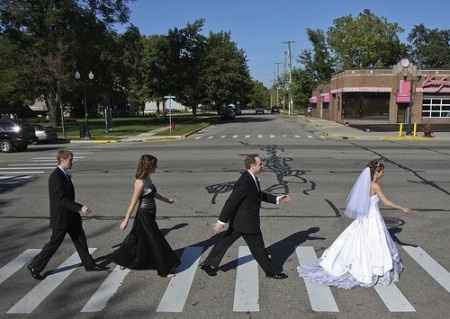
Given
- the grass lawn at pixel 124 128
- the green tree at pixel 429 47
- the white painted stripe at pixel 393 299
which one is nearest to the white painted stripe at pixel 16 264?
the white painted stripe at pixel 393 299

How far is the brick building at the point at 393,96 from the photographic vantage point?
161ft

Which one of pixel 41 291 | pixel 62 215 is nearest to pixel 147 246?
pixel 62 215

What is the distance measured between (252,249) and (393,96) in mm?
48409

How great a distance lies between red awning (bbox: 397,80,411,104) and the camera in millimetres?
49188

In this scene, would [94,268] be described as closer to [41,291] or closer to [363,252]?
[41,291]

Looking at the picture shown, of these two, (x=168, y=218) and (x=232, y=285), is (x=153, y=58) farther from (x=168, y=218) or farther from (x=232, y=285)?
(x=232, y=285)

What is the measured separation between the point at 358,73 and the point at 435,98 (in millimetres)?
8135

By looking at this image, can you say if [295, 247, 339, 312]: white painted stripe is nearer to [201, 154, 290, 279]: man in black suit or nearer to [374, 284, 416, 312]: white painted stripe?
[201, 154, 290, 279]: man in black suit

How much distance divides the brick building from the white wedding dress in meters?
45.4

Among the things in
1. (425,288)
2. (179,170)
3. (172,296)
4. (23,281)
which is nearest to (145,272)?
(172,296)

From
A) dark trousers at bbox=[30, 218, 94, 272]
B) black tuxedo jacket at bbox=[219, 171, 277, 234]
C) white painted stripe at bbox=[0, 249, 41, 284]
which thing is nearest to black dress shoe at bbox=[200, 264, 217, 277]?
black tuxedo jacket at bbox=[219, 171, 277, 234]

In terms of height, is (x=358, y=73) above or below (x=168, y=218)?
above

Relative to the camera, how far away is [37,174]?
1525 centimetres

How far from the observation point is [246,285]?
230 inches
